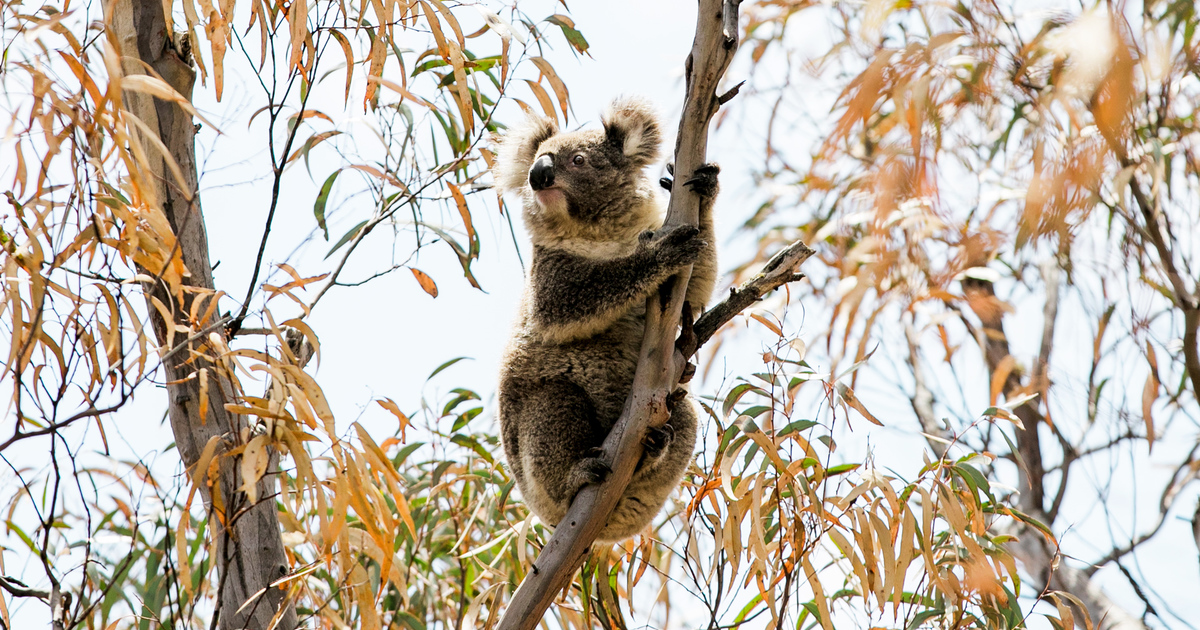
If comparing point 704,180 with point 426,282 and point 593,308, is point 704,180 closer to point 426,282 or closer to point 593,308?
point 593,308

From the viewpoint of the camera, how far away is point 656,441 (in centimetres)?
236

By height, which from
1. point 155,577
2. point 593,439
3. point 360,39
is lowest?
point 155,577

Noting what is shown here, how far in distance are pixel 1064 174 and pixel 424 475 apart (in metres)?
2.56

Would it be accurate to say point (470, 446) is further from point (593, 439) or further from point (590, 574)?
point (593, 439)

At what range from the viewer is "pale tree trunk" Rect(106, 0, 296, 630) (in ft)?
7.37

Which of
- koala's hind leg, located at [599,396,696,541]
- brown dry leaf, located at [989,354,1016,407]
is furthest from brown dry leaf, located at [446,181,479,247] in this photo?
brown dry leaf, located at [989,354,1016,407]

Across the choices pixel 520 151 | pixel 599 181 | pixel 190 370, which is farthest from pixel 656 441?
pixel 520 151

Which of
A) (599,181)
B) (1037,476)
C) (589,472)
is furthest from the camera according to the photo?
(1037,476)

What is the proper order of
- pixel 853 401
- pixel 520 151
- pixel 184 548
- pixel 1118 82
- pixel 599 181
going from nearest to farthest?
1. pixel 1118 82
2. pixel 184 548
3. pixel 853 401
4. pixel 599 181
5. pixel 520 151

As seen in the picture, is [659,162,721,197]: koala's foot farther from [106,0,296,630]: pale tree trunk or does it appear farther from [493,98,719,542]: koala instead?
[106,0,296,630]: pale tree trunk

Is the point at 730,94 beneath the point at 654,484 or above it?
above

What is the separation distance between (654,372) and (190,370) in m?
1.06

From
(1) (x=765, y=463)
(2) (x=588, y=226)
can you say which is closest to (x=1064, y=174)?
(1) (x=765, y=463)

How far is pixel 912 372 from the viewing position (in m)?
4.97
